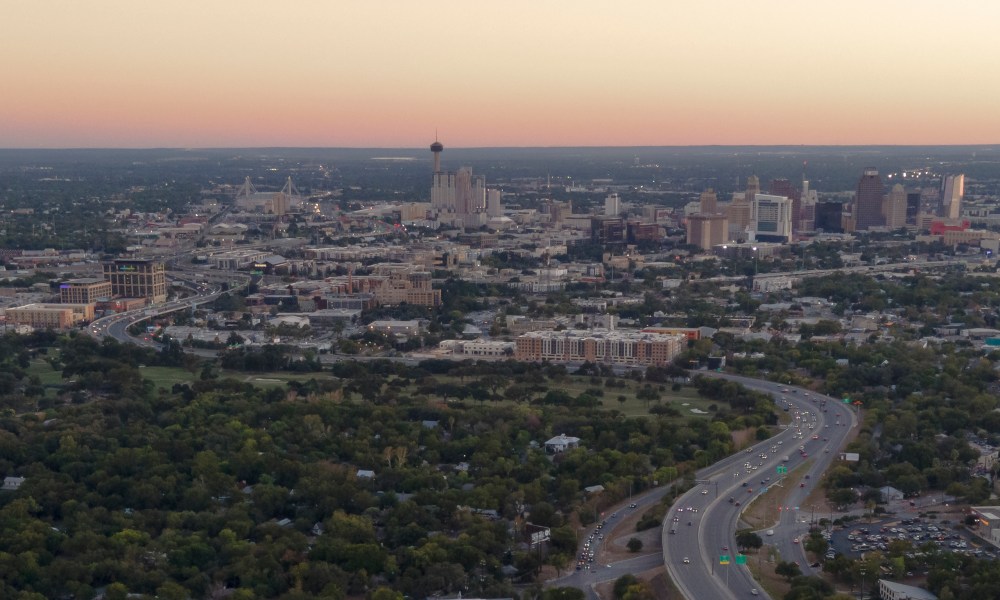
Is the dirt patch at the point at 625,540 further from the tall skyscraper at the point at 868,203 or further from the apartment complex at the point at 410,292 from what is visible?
the tall skyscraper at the point at 868,203

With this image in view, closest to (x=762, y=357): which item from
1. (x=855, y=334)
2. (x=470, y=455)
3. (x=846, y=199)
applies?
(x=855, y=334)

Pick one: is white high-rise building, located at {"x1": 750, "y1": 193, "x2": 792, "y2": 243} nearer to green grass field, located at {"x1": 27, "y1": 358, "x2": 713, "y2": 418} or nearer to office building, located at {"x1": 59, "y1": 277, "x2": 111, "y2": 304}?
office building, located at {"x1": 59, "y1": 277, "x2": 111, "y2": 304}

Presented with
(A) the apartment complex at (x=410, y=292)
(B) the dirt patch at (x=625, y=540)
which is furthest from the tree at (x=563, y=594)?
(A) the apartment complex at (x=410, y=292)

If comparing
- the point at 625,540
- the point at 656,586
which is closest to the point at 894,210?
the point at 625,540

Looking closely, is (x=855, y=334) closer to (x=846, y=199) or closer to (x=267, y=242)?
(x=267, y=242)

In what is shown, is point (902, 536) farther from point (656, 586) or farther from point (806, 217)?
point (806, 217)

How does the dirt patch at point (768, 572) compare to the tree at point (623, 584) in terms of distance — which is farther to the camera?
the dirt patch at point (768, 572)
